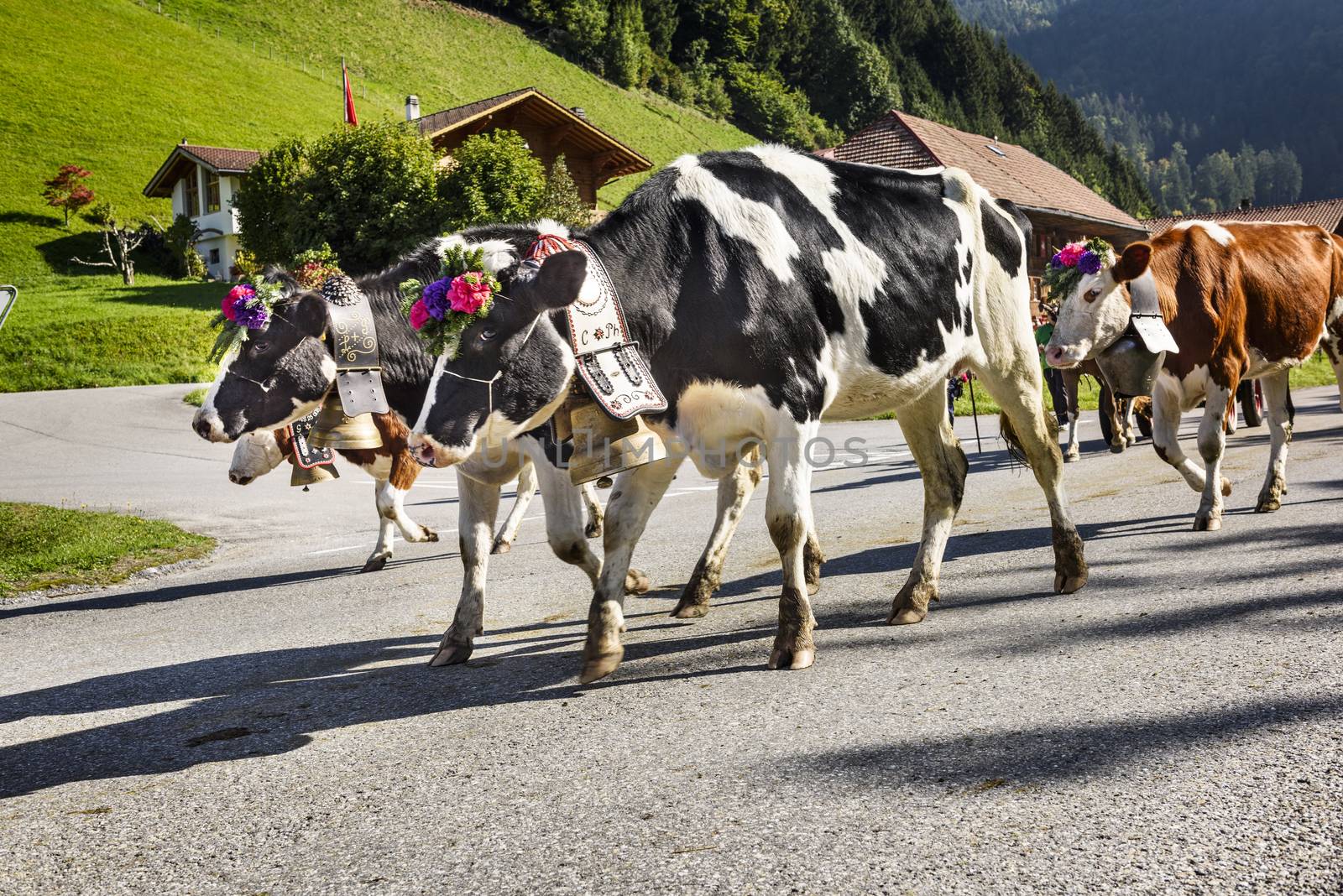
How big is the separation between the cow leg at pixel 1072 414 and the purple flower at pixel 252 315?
1062 cm

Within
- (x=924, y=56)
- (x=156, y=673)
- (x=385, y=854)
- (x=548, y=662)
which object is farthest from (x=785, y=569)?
(x=924, y=56)

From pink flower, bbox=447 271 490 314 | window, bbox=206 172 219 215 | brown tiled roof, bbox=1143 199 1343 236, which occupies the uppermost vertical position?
window, bbox=206 172 219 215

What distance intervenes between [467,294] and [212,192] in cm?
5520

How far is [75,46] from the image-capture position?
6969cm

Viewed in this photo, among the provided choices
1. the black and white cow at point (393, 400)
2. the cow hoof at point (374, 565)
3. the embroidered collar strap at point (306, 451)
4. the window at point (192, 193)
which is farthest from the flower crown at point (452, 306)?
the window at point (192, 193)

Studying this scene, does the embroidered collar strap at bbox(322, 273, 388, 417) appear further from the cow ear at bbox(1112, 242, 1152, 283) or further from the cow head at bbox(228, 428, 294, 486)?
the cow ear at bbox(1112, 242, 1152, 283)

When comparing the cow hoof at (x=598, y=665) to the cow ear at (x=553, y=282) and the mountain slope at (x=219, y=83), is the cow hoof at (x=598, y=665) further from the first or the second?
the mountain slope at (x=219, y=83)

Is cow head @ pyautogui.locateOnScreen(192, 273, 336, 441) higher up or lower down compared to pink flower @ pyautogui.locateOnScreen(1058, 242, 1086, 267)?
lower down

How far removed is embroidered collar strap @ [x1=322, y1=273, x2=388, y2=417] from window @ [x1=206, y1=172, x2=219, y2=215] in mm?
52547

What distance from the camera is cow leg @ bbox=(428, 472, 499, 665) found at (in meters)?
5.59

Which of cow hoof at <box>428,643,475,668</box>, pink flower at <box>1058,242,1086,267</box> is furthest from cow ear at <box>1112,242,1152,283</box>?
cow hoof at <box>428,643,475,668</box>

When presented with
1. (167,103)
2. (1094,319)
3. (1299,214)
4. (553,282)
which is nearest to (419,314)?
(553,282)

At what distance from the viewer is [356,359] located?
18.3 ft

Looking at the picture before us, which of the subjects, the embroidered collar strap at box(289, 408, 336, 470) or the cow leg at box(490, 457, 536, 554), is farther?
the cow leg at box(490, 457, 536, 554)
